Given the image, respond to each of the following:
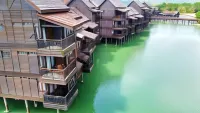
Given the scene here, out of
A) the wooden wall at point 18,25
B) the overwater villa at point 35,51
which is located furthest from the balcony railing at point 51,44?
the wooden wall at point 18,25

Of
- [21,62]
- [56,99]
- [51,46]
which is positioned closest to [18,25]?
[21,62]

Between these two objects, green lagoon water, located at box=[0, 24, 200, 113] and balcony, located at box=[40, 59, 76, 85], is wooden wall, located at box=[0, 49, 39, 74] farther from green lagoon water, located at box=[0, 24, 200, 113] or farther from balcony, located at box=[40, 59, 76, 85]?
green lagoon water, located at box=[0, 24, 200, 113]

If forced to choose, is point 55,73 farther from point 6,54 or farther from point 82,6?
point 82,6

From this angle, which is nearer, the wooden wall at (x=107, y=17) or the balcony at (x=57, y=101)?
the balcony at (x=57, y=101)

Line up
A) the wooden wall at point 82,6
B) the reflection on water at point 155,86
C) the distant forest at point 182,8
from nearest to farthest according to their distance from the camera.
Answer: the reflection on water at point 155,86 → the wooden wall at point 82,6 → the distant forest at point 182,8

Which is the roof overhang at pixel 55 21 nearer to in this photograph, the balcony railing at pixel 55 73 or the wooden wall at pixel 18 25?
the wooden wall at pixel 18 25

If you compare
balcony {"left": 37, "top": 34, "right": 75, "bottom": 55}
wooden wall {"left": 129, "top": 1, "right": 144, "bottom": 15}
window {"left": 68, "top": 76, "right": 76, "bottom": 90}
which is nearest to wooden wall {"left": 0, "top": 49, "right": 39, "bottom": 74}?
balcony {"left": 37, "top": 34, "right": 75, "bottom": 55}
